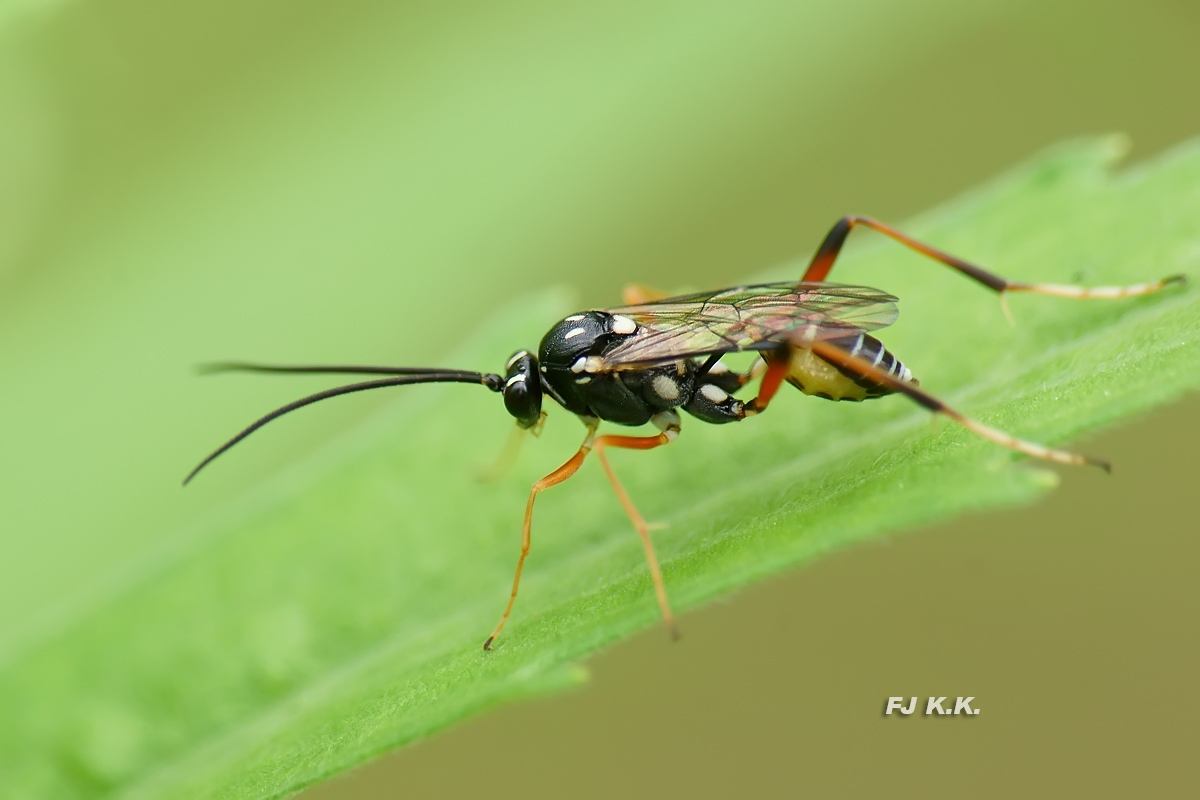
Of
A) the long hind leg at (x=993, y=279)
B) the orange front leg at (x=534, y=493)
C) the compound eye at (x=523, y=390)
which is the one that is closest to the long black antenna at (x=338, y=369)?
the compound eye at (x=523, y=390)

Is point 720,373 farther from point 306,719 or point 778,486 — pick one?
point 306,719

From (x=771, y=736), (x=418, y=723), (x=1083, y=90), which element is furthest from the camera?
(x=1083, y=90)

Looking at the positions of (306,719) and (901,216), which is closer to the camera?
(306,719)

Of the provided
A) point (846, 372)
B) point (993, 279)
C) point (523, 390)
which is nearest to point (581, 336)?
point (523, 390)

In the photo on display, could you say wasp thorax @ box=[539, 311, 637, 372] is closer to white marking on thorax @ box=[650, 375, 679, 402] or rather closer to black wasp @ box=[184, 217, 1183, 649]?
black wasp @ box=[184, 217, 1183, 649]

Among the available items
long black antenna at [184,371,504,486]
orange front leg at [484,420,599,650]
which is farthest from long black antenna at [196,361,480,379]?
orange front leg at [484,420,599,650]

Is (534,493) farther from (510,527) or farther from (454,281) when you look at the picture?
(454,281)

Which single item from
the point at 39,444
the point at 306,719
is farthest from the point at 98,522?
the point at 306,719
